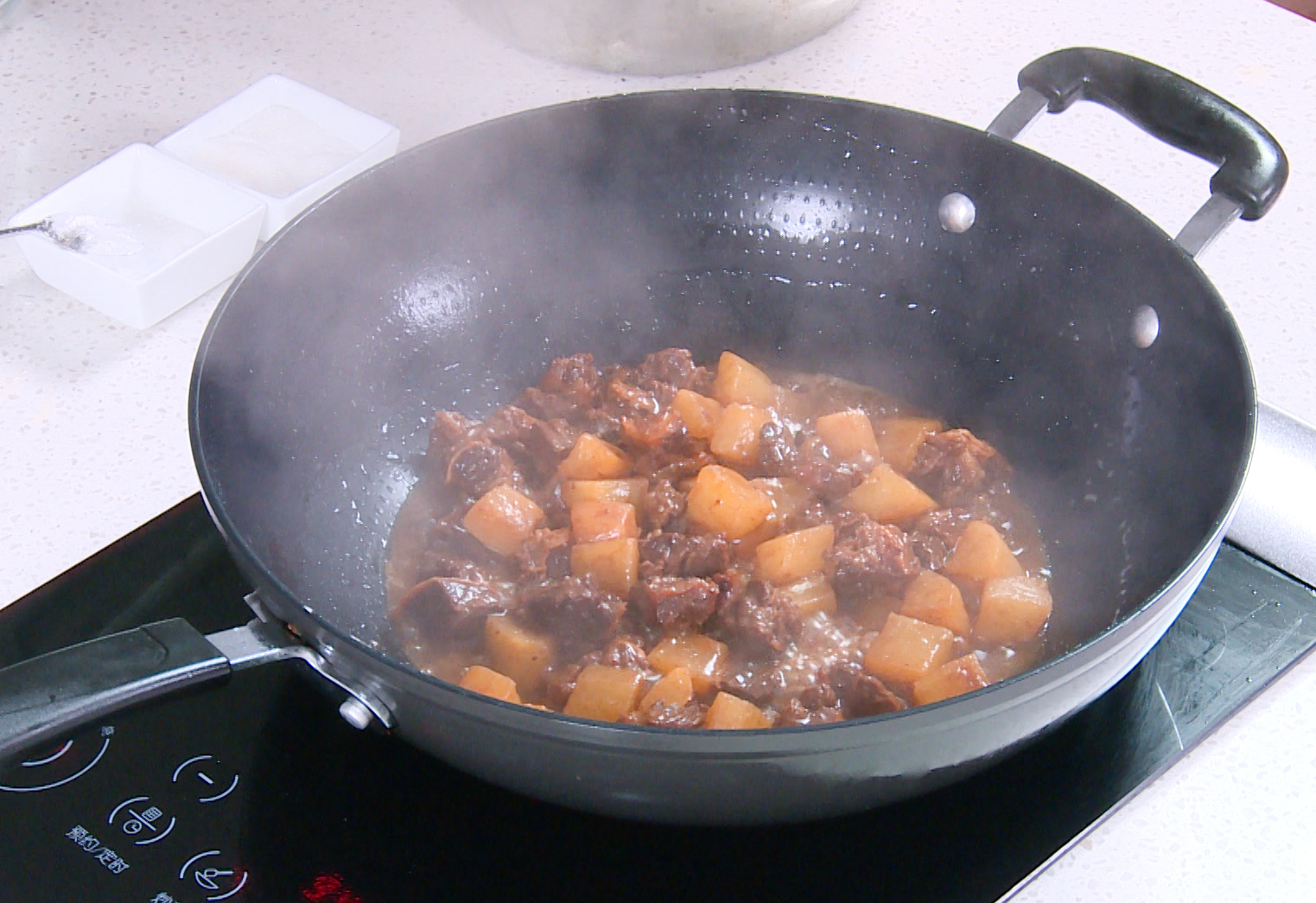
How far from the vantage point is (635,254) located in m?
1.56

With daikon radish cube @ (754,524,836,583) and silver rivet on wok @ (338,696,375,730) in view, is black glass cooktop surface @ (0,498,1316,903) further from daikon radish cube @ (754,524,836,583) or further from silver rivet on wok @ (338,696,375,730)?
daikon radish cube @ (754,524,836,583)

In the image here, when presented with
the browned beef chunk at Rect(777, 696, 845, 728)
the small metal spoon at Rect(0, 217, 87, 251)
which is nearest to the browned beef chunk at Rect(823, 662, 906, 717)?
the browned beef chunk at Rect(777, 696, 845, 728)

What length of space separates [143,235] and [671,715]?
37.1 inches

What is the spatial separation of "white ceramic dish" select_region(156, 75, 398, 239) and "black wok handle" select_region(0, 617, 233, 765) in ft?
2.74

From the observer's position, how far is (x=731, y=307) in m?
1.59

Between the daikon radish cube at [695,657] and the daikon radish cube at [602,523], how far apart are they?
14 centimetres

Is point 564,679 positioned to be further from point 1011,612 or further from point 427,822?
point 1011,612

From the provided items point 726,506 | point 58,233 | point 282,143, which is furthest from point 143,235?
Result: point 726,506

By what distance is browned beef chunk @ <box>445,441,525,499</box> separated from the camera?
139 cm

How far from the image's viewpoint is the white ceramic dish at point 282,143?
5.25 ft

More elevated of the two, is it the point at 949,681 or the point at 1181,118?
the point at 1181,118

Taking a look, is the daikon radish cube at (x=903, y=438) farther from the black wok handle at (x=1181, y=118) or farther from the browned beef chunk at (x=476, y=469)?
the browned beef chunk at (x=476, y=469)

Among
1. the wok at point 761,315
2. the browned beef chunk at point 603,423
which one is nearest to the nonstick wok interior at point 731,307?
the wok at point 761,315

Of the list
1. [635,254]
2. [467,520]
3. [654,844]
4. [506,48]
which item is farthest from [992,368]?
[506,48]
